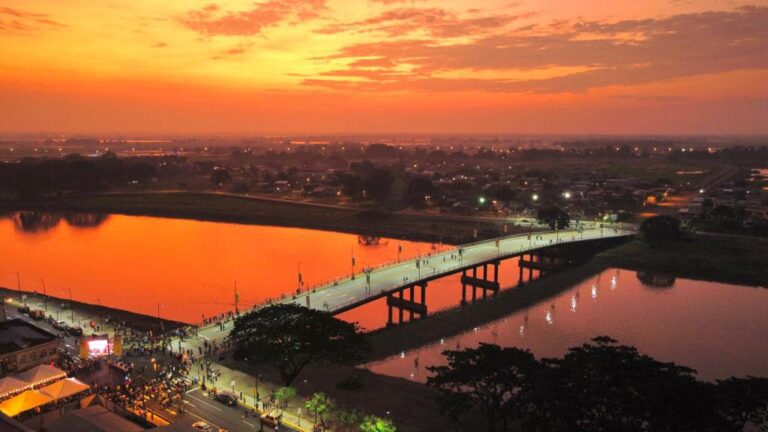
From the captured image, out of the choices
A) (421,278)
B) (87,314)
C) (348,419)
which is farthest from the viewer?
(421,278)

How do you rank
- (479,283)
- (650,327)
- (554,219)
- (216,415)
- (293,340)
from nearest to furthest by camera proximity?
(216,415), (293,340), (650,327), (479,283), (554,219)

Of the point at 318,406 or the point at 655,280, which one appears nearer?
the point at 318,406

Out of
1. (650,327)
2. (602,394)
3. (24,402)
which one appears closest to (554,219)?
(650,327)

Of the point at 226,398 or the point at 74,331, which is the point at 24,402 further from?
the point at 74,331

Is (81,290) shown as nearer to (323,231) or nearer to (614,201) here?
(323,231)

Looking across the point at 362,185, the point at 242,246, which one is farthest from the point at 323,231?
the point at 362,185

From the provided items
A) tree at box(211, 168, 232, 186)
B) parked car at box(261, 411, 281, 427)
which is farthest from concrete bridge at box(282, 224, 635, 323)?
tree at box(211, 168, 232, 186)

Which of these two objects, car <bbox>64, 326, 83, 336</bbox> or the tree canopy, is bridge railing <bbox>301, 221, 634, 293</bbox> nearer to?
car <bbox>64, 326, 83, 336</bbox>

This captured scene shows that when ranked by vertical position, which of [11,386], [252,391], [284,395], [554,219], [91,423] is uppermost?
[554,219]
